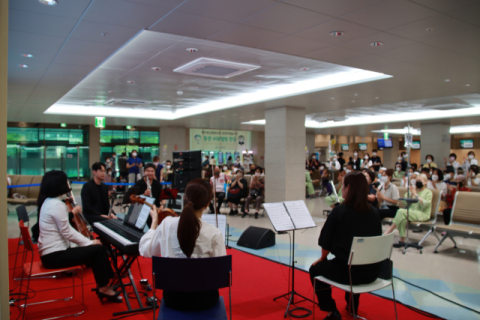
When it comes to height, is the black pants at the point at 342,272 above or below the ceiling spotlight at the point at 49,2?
below

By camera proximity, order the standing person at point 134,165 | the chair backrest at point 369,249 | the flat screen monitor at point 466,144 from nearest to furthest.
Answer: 1. the chair backrest at point 369,249
2. the standing person at point 134,165
3. the flat screen monitor at point 466,144

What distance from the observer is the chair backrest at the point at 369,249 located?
269 cm

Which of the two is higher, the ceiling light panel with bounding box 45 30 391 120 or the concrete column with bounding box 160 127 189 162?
the ceiling light panel with bounding box 45 30 391 120

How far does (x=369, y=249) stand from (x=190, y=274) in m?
1.53

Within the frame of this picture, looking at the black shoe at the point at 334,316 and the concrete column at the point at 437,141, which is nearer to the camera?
the black shoe at the point at 334,316

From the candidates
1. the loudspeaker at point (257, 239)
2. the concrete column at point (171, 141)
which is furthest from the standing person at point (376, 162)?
the concrete column at point (171, 141)

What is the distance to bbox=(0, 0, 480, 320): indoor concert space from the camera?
2725mm

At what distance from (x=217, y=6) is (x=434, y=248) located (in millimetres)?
5537

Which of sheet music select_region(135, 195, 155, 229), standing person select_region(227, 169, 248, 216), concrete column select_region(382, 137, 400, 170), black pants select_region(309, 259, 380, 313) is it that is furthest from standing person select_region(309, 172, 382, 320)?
concrete column select_region(382, 137, 400, 170)

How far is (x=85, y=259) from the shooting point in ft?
11.1

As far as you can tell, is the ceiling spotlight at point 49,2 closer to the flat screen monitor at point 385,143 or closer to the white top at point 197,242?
the white top at point 197,242

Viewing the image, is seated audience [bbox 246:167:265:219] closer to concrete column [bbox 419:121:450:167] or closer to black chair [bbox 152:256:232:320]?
black chair [bbox 152:256:232:320]

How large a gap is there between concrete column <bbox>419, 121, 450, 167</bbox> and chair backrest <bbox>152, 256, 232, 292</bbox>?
48.0 feet

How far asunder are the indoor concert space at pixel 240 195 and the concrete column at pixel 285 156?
0.07 m
